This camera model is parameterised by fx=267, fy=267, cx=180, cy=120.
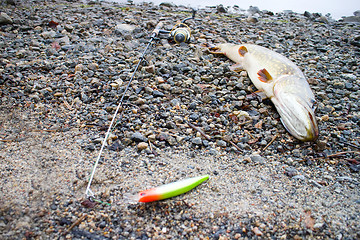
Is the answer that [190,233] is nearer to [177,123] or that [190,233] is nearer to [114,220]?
[114,220]

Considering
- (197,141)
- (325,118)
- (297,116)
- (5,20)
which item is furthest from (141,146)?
(5,20)

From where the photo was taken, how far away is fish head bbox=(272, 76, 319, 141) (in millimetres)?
3146

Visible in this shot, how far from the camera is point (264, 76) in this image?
14.1ft

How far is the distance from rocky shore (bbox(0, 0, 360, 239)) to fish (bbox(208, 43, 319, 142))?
141mm

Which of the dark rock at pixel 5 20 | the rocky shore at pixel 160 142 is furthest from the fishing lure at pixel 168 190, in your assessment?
the dark rock at pixel 5 20

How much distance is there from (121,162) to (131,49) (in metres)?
2.90

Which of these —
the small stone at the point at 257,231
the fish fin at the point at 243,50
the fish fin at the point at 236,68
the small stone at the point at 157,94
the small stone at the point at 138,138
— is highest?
the fish fin at the point at 243,50

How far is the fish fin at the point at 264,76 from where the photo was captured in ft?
13.9

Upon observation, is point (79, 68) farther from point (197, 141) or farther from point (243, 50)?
point (243, 50)

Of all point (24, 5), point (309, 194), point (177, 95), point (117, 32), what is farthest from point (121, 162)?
point (24, 5)

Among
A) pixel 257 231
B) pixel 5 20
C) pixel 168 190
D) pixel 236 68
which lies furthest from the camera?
pixel 5 20

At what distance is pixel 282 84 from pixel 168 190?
8.47 feet

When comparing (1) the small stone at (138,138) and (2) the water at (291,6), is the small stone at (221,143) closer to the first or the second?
(1) the small stone at (138,138)

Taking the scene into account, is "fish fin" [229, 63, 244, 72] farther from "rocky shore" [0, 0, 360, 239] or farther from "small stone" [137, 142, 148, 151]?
"small stone" [137, 142, 148, 151]
